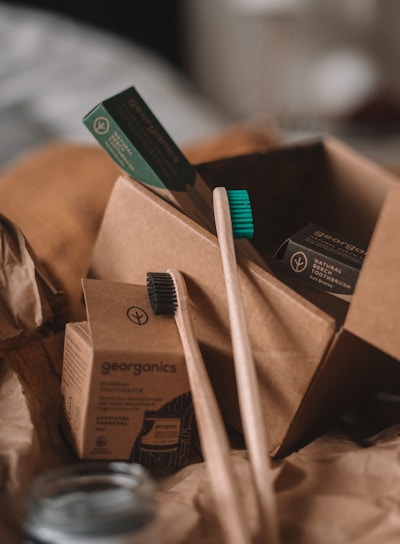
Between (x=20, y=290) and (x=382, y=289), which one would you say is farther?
(x=20, y=290)

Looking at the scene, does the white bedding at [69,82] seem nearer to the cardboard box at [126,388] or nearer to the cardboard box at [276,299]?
the cardboard box at [276,299]

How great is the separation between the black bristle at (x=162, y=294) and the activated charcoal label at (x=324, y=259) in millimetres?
138

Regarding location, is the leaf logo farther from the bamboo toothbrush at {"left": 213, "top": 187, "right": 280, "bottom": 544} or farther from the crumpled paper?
the crumpled paper

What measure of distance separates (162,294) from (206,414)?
16cm

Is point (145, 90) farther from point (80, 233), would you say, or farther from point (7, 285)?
point (7, 285)

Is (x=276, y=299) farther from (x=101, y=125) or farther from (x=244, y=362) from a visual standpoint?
(x=101, y=125)

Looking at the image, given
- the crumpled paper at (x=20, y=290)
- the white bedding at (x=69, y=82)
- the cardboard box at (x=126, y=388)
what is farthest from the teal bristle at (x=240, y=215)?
the white bedding at (x=69, y=82)

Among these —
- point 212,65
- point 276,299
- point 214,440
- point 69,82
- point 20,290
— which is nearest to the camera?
point 214,440

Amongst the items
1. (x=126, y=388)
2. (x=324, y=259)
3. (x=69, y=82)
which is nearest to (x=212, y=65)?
(x=69, y=82)

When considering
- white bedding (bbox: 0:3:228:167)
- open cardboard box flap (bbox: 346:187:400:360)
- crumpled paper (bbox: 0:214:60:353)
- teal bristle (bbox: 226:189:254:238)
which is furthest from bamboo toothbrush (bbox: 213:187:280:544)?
white bedding (bbox: 0:3:228:167)

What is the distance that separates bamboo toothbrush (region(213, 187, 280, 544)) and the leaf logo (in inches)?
2.5

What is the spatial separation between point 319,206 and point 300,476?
1.52ft

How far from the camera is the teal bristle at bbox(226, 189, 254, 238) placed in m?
0.74

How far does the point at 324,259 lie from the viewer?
0.74m
